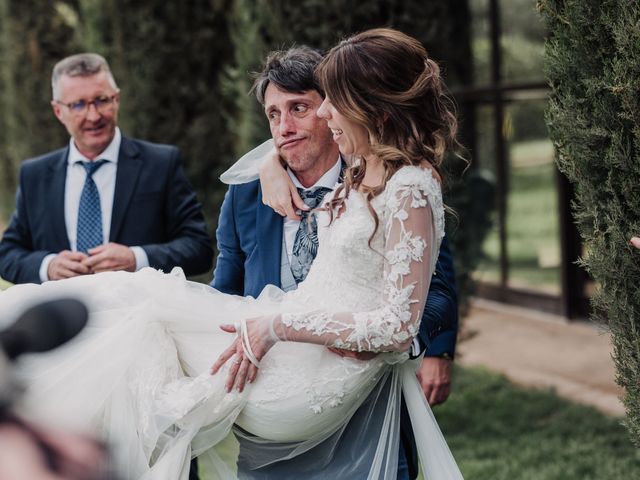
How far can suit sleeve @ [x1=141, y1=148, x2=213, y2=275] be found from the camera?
4.39 meters

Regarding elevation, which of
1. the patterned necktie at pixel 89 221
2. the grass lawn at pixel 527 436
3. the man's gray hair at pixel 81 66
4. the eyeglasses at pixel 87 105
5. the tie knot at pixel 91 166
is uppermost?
the man's gray hair at pixel 81 66

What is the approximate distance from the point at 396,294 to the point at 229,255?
0.95 meters

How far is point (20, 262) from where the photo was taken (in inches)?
170

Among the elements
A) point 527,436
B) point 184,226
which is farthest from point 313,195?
point 527,436

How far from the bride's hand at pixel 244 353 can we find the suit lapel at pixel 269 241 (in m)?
0.38

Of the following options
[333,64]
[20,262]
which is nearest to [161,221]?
[20,262]

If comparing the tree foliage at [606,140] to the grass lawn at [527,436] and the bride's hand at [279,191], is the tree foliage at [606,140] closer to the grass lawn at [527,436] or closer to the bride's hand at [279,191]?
the bride's hand at [279,191]

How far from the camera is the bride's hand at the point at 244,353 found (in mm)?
2762

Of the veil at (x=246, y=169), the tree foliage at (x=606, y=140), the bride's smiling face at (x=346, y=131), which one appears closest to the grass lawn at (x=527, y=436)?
the tree foliage at (x=606, y=140)

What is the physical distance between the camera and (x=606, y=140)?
314 cm

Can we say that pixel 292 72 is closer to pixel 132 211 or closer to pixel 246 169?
pixel 246 169

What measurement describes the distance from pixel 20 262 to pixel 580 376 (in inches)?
188

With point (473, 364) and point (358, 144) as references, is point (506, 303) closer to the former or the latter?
point (473, 364)

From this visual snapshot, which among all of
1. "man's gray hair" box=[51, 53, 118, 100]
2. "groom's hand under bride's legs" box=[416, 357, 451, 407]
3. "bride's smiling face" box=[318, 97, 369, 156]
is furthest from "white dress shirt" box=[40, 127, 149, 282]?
"bride's smiling face" box=[318, 97, 369, 156]
